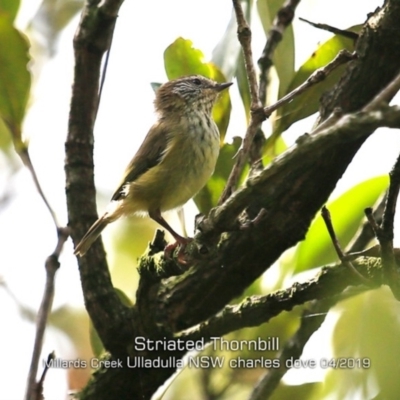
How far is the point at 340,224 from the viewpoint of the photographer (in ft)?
11.8

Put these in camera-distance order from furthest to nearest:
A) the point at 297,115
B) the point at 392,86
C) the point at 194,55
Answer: the point at 194,55 < the point at 297,115 < the point at 392,86

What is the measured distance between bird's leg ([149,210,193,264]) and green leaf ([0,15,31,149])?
0.94 m

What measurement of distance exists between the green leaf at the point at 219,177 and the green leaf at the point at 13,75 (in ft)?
3.25

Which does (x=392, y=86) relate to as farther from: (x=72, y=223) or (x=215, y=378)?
(x=72, y=223)

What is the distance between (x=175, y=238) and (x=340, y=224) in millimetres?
836

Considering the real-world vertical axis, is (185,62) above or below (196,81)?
below

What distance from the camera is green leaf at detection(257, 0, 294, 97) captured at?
351 cm

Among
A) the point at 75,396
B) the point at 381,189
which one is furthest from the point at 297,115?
the point at 75,396

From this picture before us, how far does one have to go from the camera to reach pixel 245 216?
9.92 ft

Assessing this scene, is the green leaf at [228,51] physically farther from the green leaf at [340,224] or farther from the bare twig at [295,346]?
the bare twig at [295,346]

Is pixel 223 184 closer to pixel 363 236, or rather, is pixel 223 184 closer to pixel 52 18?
pixel 363 236

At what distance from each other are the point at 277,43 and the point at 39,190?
1340mm

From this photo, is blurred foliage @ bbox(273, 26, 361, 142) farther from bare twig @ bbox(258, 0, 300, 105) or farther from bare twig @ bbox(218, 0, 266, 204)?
bare twig @ bbox(218, 0, 266, 204)

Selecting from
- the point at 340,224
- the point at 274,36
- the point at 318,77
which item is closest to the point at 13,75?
the point at 274,36
